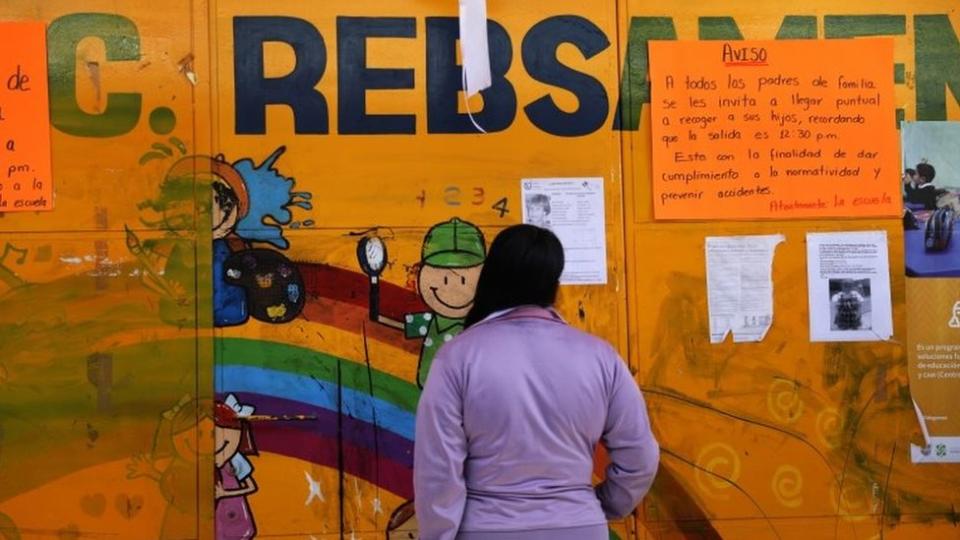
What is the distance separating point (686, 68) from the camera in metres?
4.29

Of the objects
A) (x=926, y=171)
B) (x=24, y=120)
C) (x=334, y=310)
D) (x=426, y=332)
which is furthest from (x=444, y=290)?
(x=926, y=171)

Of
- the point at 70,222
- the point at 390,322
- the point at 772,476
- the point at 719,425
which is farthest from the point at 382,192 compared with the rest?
the point at 772,476

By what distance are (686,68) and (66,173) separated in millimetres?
2627

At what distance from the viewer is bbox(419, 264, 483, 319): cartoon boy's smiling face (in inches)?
164

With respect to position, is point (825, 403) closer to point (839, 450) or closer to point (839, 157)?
point (839, 450)

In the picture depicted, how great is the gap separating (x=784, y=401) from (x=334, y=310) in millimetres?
1935

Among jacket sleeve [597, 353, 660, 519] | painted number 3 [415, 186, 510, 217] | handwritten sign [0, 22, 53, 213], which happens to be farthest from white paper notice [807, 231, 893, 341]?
handwritten sign [0, 22, 53, 213]

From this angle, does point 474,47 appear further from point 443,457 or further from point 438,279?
point 443,457

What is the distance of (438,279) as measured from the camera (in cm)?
417

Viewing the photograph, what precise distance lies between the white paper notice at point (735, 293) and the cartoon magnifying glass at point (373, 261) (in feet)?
4.52

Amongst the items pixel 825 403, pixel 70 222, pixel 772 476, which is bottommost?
pixel 772 476

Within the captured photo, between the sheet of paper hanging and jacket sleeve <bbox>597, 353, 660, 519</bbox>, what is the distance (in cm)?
172

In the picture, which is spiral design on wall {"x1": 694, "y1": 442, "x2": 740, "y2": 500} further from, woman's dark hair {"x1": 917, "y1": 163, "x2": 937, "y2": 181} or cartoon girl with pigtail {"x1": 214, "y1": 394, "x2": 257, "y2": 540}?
cartoon girl with pigtail {"x1": 214, "y1": 394, "x2": 257, "y2": 540}

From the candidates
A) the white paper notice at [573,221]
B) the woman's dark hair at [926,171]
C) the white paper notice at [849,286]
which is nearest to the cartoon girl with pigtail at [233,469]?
the white paper notice at [573,221]
